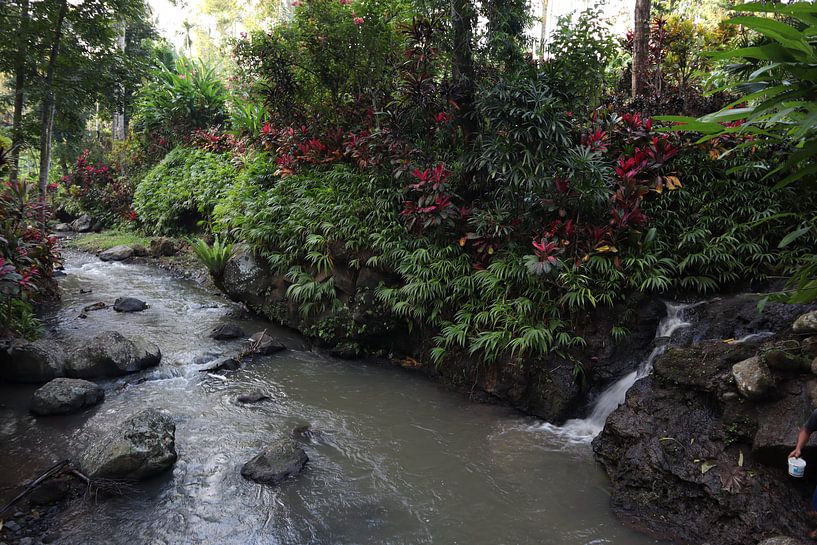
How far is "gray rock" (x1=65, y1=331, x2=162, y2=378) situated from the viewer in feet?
19.9

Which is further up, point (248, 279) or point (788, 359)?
point (788, 359)

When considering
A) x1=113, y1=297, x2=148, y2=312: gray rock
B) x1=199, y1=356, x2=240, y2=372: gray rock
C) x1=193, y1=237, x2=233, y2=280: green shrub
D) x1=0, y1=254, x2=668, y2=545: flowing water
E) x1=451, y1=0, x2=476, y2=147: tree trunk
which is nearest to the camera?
x1=0, y1=254, x2=668, y2=545: flowing water

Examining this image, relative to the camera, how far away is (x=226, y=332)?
7871 millimetres

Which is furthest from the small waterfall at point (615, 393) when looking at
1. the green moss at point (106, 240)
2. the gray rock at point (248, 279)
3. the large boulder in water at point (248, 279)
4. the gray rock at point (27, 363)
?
the green moss at point (106, 240)

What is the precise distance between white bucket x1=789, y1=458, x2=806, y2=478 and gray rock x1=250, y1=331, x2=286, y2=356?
21.2 feet

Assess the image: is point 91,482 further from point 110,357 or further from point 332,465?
point 110,357

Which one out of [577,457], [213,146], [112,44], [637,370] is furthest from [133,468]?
[213,146]

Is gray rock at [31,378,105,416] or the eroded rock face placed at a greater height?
the eroded rock face

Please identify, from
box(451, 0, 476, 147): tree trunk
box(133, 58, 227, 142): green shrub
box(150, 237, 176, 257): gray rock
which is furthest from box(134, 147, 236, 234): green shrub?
box(451, 0, 476, 147): tree trunk

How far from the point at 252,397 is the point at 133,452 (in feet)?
5.95

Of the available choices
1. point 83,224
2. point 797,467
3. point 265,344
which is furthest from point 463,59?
point 83,224

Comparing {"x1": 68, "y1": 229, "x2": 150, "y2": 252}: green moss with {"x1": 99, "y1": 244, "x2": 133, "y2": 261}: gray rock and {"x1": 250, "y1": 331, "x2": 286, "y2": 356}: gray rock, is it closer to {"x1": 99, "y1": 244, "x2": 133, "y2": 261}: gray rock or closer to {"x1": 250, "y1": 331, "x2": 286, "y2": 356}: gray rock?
{"x1": 99, "y1": 244, "x2": 133, "y2": 261}: gray rock

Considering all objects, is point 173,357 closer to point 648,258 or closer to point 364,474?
point 364,474

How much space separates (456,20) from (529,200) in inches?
125
